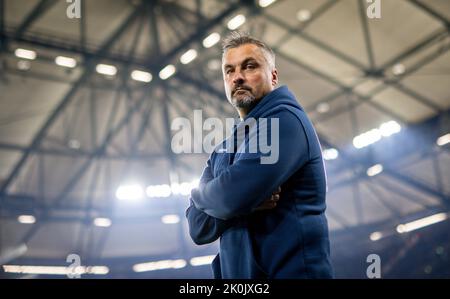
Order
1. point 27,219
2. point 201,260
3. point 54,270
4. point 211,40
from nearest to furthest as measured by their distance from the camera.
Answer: point 211,40 → point 27,219 → point 54,270 → point 201,260

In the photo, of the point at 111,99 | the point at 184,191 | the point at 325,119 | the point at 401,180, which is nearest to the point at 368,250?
the point at 401,180

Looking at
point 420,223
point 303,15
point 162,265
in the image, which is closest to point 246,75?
point 303,15

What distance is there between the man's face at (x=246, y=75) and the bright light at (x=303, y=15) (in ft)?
23.0

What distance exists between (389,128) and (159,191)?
4714mm

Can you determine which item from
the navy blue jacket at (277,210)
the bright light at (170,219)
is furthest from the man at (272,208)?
the bright light at (170,219)

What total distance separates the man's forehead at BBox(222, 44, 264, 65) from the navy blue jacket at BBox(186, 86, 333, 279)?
0.88 feet

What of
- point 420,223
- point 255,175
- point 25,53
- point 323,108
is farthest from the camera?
point 420,223

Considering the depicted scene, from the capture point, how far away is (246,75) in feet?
6.29

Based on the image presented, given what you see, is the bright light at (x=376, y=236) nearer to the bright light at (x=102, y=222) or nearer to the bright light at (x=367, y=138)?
the bright light at (x=367, y=138)

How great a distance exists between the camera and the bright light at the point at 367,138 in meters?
10.4

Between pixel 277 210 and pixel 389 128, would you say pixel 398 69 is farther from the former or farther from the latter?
pixel 277 210

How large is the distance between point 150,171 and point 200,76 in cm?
233

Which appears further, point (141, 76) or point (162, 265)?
point (162, 265)

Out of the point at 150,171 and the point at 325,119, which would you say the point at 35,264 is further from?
the point at 325,119
